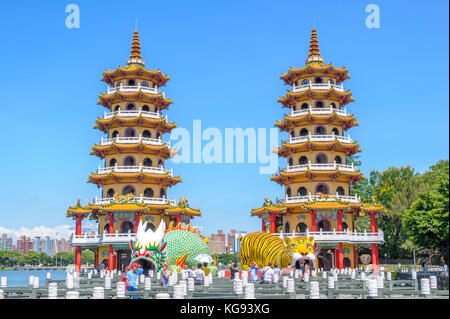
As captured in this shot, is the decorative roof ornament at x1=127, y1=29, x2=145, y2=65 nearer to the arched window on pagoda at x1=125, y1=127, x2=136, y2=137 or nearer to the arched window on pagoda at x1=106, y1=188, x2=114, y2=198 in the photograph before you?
the arched window on pagoda at x1=125, y1=127, x2=136, y2=137

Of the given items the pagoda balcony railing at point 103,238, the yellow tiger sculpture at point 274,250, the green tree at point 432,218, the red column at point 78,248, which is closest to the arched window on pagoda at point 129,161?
the red column at point 78,248

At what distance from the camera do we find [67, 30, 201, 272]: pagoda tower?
138ft

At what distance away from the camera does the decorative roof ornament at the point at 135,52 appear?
48938 millimetres

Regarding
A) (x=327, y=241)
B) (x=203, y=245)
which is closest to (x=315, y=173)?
(x=327, y=241)

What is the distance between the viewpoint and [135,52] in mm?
49531

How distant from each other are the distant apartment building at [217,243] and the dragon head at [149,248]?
13383cm

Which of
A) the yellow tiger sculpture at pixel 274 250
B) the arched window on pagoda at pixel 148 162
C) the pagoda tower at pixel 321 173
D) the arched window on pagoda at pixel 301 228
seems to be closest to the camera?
the yellow tiger sculpture at pixel 274 250

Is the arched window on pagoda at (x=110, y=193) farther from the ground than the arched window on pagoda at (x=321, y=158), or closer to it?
closer to it

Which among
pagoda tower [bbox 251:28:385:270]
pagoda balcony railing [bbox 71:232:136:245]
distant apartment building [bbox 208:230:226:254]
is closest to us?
pagoda balcony railing [bbox 71:232:136:245]

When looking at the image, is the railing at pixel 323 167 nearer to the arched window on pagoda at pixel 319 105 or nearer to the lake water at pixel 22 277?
the arched window on pagoda at pixel 319 105

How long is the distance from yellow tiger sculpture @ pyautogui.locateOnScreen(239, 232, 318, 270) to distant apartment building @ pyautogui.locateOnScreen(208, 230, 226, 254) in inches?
5046

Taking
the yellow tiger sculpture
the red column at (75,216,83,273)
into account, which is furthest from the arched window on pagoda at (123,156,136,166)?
the yellow tiger sculpture

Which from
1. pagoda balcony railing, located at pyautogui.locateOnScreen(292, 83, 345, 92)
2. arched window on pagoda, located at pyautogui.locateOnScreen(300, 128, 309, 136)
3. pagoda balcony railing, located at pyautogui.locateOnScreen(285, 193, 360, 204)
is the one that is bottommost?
pagoda balcony railing, located at pyautogui.locateOnScreen(285, 193, 360, 204)
